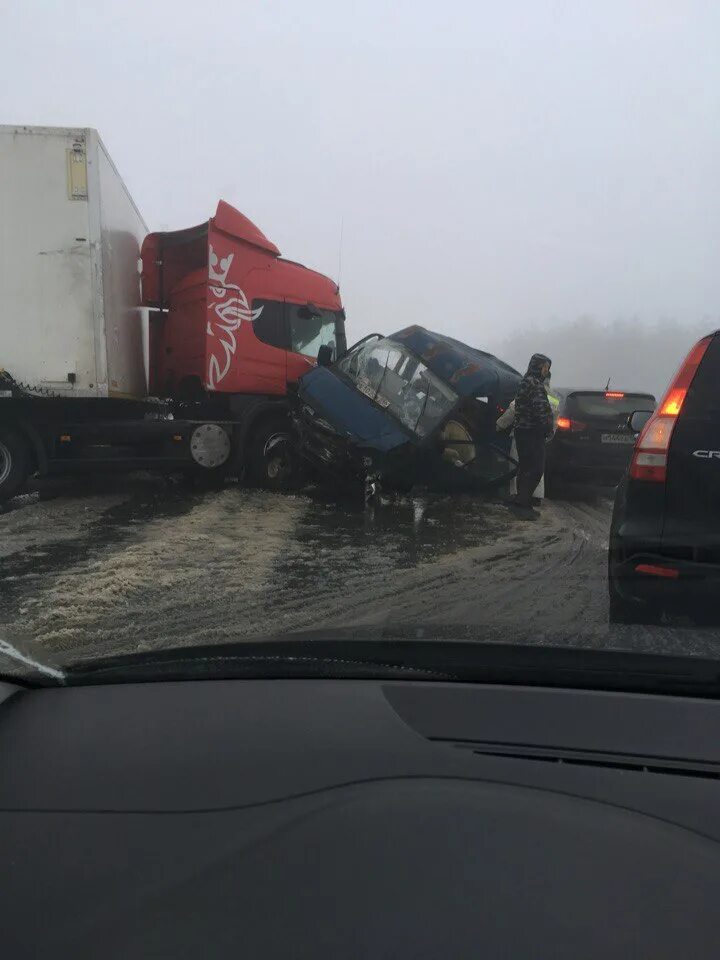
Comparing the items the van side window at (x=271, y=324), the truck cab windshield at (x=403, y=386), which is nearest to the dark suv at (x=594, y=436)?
the truck cab windshield at (x=403, y=386)

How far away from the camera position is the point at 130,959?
1388 mm

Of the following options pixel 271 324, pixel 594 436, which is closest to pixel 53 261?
pixel 271 324

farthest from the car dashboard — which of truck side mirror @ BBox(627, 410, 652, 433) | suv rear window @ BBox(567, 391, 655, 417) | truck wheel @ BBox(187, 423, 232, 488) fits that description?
suv rear window @ BBox(567, 391, 655, 417)

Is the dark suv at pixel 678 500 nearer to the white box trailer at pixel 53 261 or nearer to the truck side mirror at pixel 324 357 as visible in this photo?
the white box trailer at pixel 53 261

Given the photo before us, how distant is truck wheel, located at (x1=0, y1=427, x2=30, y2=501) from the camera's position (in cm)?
876

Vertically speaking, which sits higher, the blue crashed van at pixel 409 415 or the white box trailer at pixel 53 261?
the white box trailer at pixel 53 261

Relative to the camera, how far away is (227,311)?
1035cm

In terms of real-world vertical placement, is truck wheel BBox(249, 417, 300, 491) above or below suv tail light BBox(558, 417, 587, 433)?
below

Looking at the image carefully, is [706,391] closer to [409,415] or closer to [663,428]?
[663,428]

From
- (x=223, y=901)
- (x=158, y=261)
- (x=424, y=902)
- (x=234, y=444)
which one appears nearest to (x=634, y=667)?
(x=424, y=902)

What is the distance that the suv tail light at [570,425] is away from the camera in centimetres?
1091

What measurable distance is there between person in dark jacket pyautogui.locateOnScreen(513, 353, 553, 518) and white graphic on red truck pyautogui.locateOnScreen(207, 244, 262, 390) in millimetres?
3772

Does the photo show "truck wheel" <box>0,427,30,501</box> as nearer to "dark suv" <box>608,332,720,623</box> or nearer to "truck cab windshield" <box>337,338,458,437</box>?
"truck cab windshield" <box>337,338,458,437</box>

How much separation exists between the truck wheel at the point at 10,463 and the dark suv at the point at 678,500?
7.02 metres
